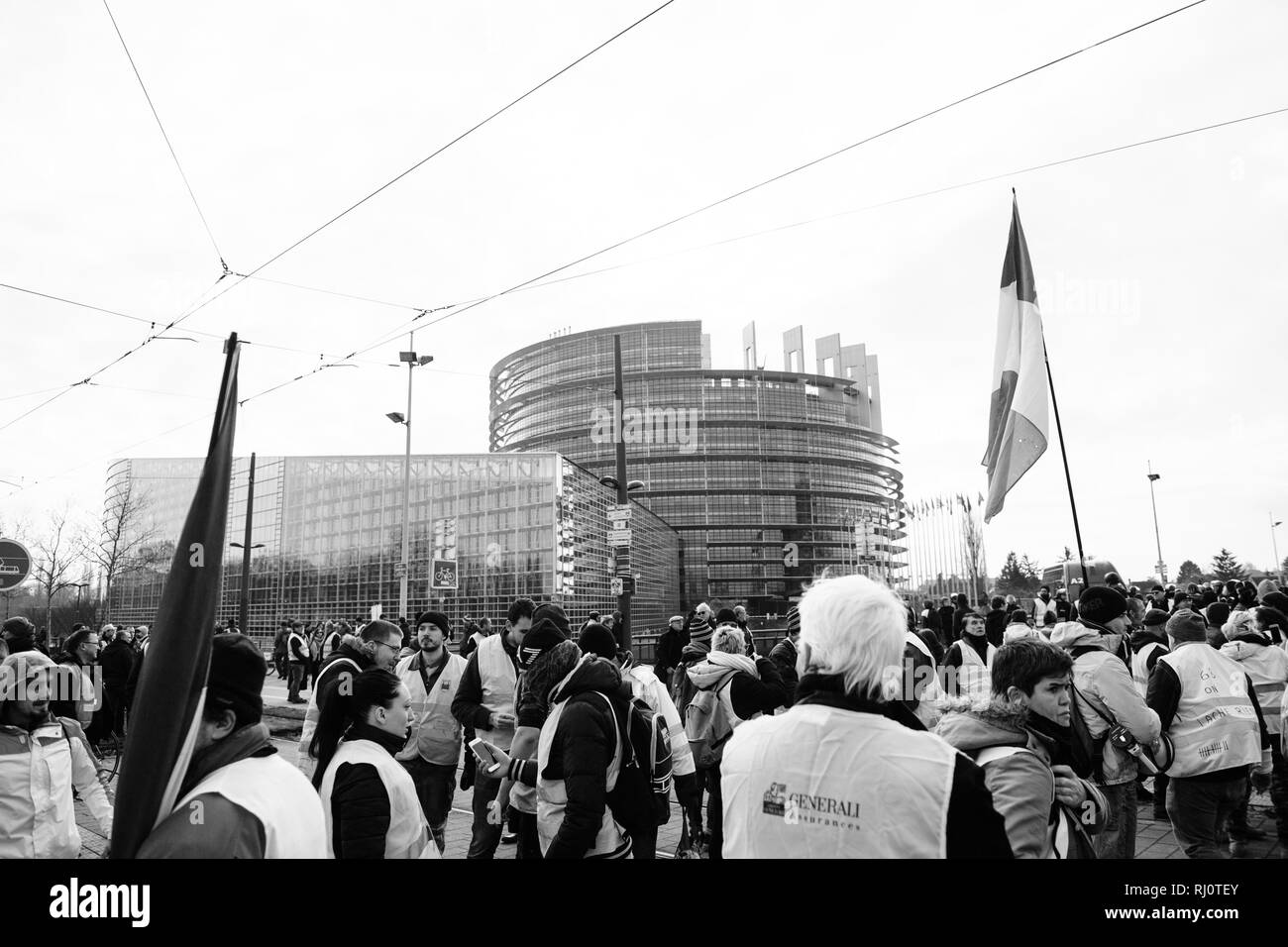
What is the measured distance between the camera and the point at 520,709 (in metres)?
4.38

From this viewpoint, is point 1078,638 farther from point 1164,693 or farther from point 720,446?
point 720,446

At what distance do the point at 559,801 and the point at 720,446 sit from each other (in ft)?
336

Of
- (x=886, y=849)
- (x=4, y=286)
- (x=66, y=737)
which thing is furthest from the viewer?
(x=4, y=286)

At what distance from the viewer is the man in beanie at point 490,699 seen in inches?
202

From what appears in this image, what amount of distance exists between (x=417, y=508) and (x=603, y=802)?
46245 mm

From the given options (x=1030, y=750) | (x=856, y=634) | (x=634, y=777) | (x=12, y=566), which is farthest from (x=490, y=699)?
(x=12, y=566)

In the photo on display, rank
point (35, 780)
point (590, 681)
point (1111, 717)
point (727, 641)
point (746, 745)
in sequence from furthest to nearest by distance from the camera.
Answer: point (727, 641) < point (1111, 717) < point (35, 780) < point (590, 681) < point (746, 745)

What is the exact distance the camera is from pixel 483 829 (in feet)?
16.6

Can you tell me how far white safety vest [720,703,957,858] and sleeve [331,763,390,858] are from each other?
47.2 inches

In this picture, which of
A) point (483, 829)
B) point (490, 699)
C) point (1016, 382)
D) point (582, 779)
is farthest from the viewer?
point (1016, 382)

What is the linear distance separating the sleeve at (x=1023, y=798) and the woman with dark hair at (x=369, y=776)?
1.86 meters

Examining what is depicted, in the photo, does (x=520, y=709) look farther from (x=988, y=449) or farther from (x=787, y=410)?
(x=787, y=410)
